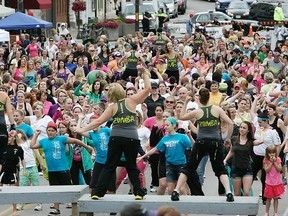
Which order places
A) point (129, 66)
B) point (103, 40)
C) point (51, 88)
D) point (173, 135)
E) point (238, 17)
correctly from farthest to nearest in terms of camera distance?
point (238, 17), point (103, 40), point (129, 66), point (51, 88), point (173, 135)

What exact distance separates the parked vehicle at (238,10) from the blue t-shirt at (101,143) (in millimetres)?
42152

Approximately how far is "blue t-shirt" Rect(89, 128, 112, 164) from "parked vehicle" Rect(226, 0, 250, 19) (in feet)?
138

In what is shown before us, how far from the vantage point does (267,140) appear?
17031 millimetres

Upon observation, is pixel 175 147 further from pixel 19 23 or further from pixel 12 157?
pixel 19 23

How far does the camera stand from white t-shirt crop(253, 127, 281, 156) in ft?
55.9

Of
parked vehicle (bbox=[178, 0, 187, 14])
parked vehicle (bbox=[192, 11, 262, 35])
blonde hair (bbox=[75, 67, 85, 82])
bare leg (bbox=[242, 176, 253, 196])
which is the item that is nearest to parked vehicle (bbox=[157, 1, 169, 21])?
parked vehicle (bbox=[192, 11, 262, 35])

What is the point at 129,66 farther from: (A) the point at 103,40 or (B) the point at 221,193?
(B) the point at 221,193

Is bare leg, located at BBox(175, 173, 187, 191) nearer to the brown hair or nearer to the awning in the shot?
A: the brown hair

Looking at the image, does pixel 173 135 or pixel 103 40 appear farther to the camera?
pixel 103 40

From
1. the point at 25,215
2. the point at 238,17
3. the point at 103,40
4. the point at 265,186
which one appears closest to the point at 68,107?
the point at 25,215

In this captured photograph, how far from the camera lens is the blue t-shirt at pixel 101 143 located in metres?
15.9

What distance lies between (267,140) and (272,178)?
931 mm

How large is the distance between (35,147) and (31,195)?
1505mm

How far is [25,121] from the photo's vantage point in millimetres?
19625
